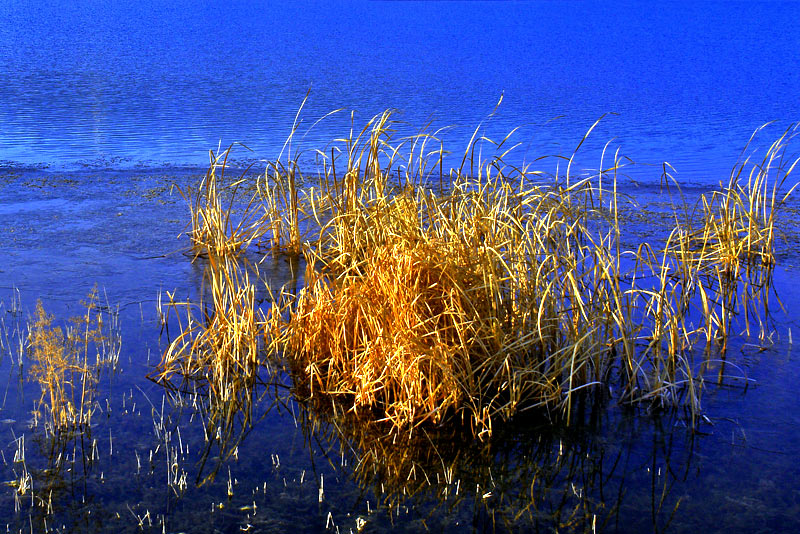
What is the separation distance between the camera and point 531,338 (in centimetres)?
424

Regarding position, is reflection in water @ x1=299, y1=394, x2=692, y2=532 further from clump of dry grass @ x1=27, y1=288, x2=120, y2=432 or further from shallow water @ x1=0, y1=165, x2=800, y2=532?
clump of dry grass @ x1=27, y1=288, x2=120, y2=432

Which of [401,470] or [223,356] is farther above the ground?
[223,356]

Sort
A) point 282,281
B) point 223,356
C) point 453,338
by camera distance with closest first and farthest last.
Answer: point 453,338
point 223,356
point 282,281

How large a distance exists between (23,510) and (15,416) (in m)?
0.84

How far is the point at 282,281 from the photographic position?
609cm

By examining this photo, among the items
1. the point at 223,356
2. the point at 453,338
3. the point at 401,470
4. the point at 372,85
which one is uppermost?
the point at 372,85

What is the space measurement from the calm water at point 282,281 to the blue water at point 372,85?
0.12m

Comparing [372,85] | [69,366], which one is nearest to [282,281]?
[69,366]

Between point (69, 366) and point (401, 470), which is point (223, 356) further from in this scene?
point (401, 470)

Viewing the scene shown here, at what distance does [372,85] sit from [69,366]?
57.2ft

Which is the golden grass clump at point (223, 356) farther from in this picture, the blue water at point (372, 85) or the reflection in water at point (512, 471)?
the blue water at point (372, 85)

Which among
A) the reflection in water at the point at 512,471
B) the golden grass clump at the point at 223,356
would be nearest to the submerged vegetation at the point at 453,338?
the golden grass clump at the point at 223,356

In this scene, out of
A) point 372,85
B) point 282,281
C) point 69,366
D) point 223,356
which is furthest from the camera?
point 372,85

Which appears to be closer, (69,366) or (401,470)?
(401,470)
